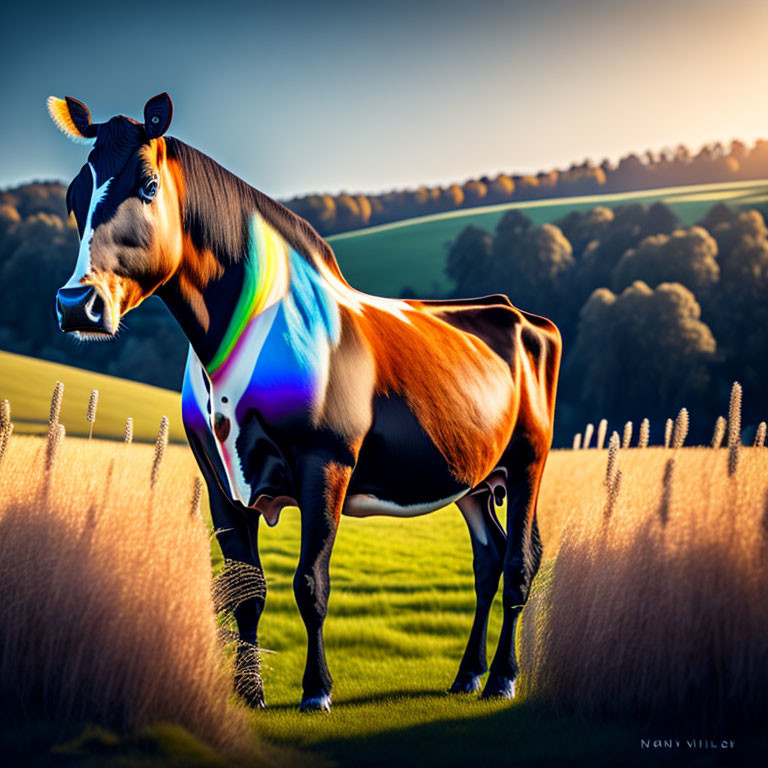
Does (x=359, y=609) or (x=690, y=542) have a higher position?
(x=690, y=542)

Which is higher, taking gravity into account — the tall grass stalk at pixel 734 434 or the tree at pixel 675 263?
the tree at pixel 675 263

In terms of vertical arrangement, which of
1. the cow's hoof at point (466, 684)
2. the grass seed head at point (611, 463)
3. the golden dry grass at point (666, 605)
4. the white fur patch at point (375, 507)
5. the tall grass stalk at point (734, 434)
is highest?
the tall grass stalk at point (734, 434)

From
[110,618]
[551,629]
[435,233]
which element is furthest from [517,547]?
[435,233]

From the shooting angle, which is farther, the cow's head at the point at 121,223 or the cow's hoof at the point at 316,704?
the cow's hoof at the point at 316,704

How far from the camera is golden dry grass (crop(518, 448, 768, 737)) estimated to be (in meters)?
5.04

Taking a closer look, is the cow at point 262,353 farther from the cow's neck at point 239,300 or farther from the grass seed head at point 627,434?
the grass seed head at point 627,434

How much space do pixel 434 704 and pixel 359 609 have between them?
365 centimetres

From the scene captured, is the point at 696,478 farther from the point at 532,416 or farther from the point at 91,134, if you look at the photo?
the point at 91,134

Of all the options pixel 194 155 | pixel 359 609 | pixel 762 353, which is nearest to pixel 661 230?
pixel 762 353

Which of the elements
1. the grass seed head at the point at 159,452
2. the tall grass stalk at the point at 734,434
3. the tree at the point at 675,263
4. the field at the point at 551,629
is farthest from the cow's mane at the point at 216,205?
the tree at the point at 675,263

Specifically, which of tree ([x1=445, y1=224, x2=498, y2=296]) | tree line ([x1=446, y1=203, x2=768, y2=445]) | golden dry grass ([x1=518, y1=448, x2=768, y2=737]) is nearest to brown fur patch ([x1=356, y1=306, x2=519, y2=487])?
golden dry grass ([x1=518, y1=448, x2=768, y2=737])

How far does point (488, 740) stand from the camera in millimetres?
5195

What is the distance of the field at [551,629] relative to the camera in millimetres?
4695

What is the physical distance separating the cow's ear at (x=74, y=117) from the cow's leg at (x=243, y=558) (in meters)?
2.19
